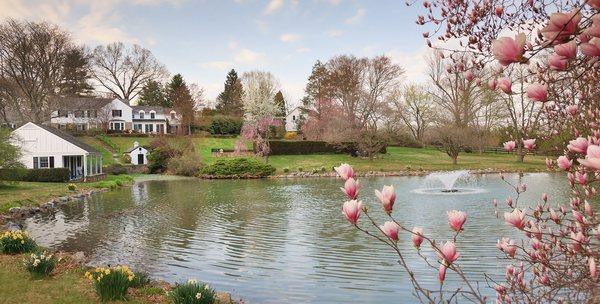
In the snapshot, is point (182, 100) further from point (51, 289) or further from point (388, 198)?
point (388, 198)

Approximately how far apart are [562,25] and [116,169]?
4531 centimetres

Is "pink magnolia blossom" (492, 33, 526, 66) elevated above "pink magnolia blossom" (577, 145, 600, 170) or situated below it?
above

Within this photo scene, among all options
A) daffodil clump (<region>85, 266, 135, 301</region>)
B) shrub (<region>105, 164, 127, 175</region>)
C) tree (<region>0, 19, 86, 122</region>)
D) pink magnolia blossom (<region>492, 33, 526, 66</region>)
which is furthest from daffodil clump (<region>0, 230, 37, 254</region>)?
tree (<region>0, 19, 86, 122</region>)

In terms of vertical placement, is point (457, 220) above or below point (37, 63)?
below

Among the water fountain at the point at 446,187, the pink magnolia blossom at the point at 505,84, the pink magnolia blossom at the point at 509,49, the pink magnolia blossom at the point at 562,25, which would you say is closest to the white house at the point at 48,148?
the water fountain at the point at 446,187

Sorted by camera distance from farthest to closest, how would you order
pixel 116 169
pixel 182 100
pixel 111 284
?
1. pixel 182 100
2. pixel 116 169
3. pixel 111 284

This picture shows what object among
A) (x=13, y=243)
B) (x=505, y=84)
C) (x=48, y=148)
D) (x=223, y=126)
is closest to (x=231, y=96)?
(x=223, y=126)

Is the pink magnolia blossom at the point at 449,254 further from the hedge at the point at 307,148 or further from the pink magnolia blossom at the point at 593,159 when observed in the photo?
the hedge at the point at 307,148

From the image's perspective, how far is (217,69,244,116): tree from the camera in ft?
251

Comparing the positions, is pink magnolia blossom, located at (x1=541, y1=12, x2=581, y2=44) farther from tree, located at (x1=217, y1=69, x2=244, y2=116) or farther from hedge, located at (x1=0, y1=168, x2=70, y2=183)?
tree, located at (x1=217, y1=69, x2=244, y2=116)

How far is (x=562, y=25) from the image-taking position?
1.61 m

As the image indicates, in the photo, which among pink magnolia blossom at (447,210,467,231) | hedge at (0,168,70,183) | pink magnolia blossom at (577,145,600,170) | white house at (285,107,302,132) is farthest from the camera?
white house at (285,107,302,132)

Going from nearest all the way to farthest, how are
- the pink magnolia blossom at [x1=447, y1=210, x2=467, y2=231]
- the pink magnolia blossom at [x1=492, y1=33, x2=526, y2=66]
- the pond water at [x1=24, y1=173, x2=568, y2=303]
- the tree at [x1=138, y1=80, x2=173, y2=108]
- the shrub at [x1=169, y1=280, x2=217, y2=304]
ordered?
1. the pink magnolia blossom at [x1=492, y1=33, x2=526, y2=66]
2. the pink magnolia blossom at [x1=447, y1=210, x2=467, y2=231]
3. the shrub at [x1=169, y1=280, x2=217, y2=304]
4. the pond water at [x1=24, y1=173, x2=568, y2=303]
5. the tree at [x1=138, y1=80, x2=173, y2=108]

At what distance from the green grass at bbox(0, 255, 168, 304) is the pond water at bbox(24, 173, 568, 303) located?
1.62 metres
